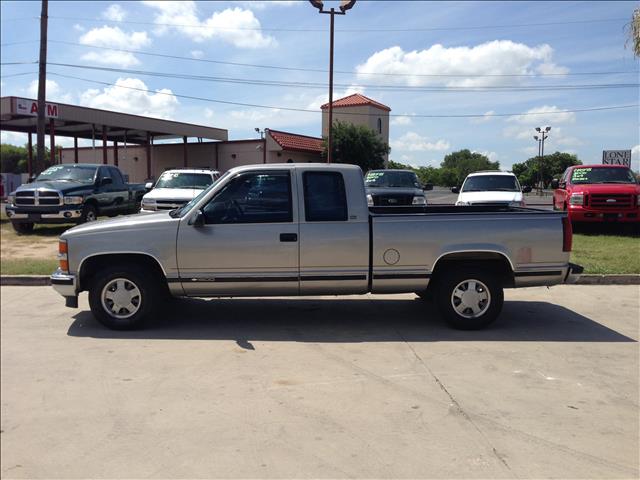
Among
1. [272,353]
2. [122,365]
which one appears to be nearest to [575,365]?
[272,353]

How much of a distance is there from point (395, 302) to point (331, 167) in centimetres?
256

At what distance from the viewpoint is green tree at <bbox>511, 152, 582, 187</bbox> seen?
74500mm

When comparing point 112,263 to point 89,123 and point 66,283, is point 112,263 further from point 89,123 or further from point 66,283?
point 89,123

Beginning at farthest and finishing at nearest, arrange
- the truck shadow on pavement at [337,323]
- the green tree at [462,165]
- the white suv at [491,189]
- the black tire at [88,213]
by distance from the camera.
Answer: the green tree at [462,165]
the black tire at [88,213]
the white suv at [491,189]
the truck shadow on pavement at [337,323]

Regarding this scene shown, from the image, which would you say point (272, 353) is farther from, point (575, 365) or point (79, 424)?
point (575, 365)

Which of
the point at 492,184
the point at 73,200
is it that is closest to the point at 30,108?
the point at 73,200

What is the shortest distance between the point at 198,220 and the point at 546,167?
78.4m

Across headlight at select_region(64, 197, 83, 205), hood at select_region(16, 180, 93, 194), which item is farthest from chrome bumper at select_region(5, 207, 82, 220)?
hood at select_region(16, 180, 93, 194)

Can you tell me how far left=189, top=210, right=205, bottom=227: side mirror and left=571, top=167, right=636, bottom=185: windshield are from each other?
12.4 metres

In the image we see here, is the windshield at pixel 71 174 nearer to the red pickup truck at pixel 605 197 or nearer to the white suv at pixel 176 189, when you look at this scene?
the white suv at pixel 176 189

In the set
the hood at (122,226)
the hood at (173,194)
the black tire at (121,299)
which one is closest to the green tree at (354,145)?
the hood at (173,194)

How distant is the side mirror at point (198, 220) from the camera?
619cm

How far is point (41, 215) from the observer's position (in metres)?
14.6

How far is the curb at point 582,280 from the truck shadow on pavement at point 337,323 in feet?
5.95
